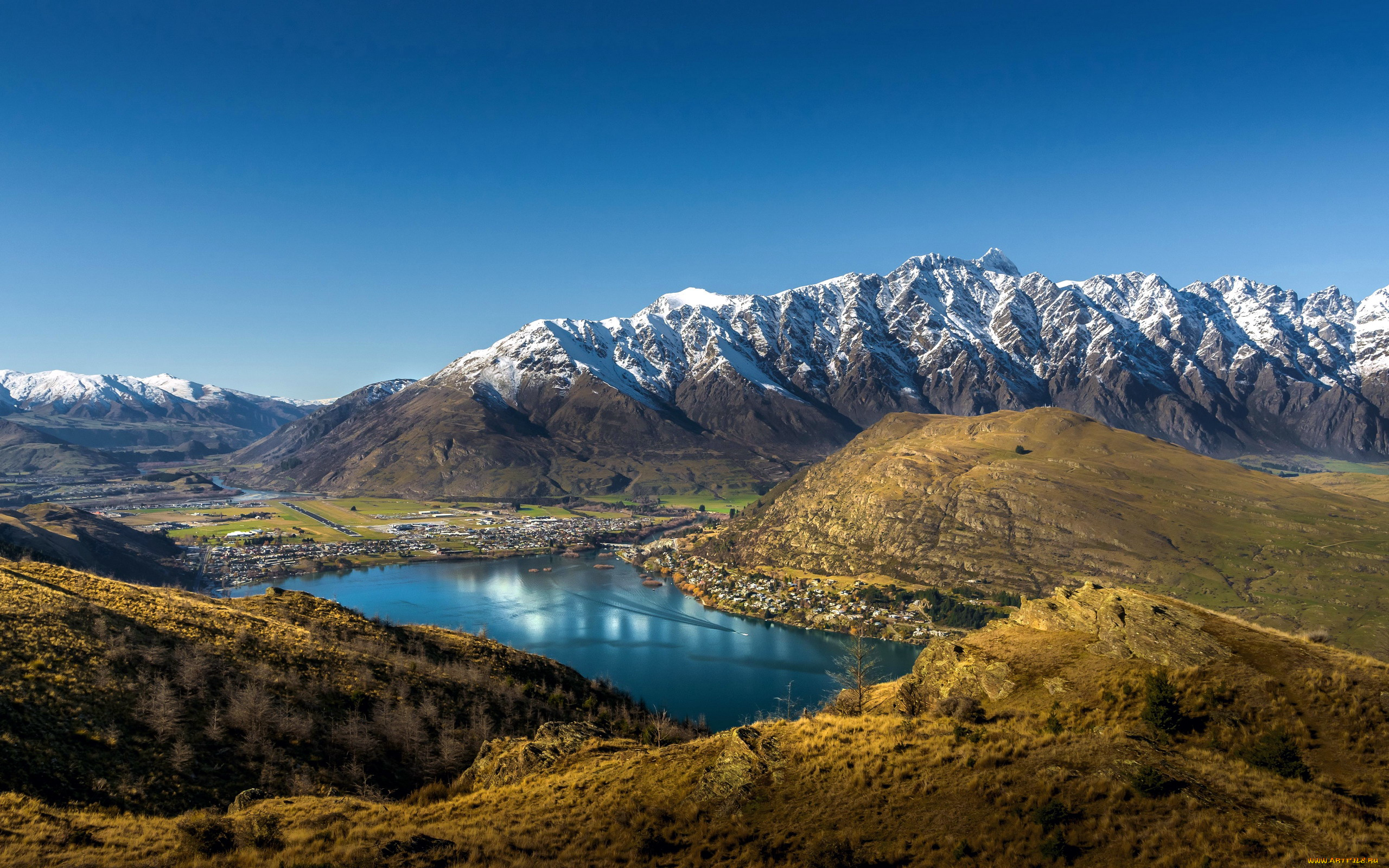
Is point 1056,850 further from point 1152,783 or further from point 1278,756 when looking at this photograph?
point 1278,756

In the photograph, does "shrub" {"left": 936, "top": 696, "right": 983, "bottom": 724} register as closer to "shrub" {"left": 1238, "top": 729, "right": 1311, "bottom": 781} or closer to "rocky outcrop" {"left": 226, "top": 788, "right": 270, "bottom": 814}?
"shrub" {"left": 1238, "top": 729, "right": 1311, "bottom": 781}

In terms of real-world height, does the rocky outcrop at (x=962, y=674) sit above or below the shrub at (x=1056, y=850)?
below

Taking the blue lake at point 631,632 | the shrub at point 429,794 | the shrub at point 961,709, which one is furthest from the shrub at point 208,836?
the blue lake at point 631,632

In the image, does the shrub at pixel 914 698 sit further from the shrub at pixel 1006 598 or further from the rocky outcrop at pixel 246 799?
the shrub at pixel 1006 598

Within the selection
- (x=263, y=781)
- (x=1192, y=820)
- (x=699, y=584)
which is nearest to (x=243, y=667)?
(x=263, y=781)

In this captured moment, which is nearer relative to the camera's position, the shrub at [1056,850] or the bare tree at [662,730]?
the shrub at [1056,850]

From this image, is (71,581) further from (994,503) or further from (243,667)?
(994,503)

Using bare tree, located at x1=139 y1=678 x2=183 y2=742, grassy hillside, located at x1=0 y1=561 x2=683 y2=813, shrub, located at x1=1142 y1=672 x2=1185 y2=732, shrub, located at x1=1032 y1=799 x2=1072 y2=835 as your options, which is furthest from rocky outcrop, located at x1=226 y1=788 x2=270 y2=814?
shrub, located at x1=1142 y1=672 x2=1185 y2=732
